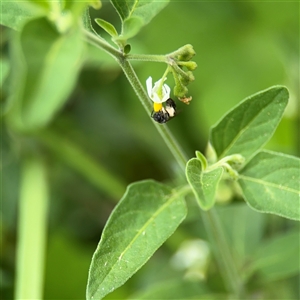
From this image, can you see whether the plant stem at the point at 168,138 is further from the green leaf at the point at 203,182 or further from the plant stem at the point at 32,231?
the plant stem at the point at 32,231

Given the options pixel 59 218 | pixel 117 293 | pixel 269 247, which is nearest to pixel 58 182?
pixel 59 218

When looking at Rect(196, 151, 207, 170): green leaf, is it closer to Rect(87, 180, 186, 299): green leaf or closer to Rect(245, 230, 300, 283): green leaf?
Rect(87, 180, 186, 299): green leaf

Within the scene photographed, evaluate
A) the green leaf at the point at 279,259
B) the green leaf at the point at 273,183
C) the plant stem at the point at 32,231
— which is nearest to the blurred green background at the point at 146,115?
the plant stem at the point at 32,231

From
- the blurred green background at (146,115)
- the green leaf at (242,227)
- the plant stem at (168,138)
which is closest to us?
the plant stem at (168,138)

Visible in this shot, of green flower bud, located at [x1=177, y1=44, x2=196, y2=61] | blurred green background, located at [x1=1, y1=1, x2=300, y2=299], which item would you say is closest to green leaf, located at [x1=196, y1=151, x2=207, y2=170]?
green flower bud, located at [x1=177, y1=44, x2=196, y2=61]

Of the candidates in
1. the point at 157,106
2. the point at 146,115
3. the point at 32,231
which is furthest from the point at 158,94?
the point at 146,115

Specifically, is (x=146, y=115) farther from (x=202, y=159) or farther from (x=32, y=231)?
(x=202, y=159)
